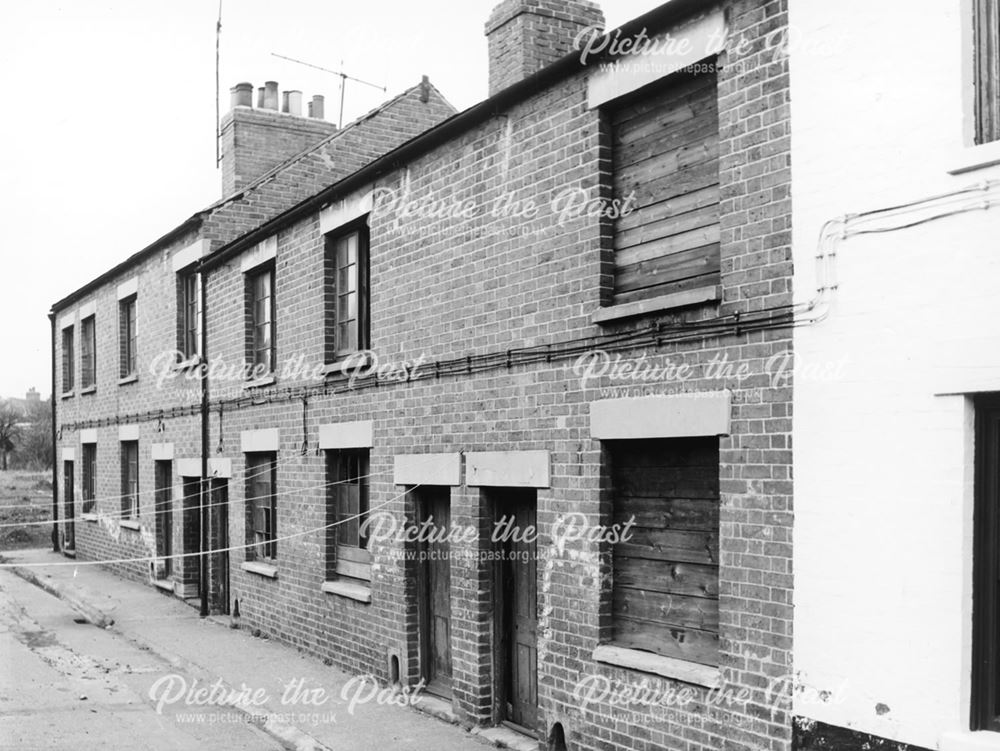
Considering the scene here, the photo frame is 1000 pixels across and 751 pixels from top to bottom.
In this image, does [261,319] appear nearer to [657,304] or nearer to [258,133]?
[258,133]

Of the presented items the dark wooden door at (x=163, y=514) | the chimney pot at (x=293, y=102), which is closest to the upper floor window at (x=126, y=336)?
the dark wooden door at (x=163, y=514)

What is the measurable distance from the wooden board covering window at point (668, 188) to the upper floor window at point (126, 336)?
15.2m

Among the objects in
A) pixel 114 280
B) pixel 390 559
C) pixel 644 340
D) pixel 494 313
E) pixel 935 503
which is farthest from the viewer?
pixel 114 280

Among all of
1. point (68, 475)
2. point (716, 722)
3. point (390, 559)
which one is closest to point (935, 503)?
point (716, 722)

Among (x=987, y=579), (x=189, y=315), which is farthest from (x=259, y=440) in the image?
(x=987, y=579)

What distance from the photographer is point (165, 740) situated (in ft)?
29.3

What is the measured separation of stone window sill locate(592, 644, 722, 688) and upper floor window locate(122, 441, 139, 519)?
14.6 metres

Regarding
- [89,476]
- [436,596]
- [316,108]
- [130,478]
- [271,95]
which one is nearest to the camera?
[436,596]

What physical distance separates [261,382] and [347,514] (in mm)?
2877

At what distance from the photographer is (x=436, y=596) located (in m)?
10.2

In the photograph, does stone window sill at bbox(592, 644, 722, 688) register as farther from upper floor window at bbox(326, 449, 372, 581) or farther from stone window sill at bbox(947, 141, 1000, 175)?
upper floor window at bbox(326, 449, 372, 581)

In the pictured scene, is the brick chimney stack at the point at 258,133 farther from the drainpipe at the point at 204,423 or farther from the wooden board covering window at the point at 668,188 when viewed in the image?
the wooden board covering window at the point at 668,188

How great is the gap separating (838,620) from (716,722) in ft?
4.17

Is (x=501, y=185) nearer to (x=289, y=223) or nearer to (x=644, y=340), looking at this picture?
(x=644, y=340)
